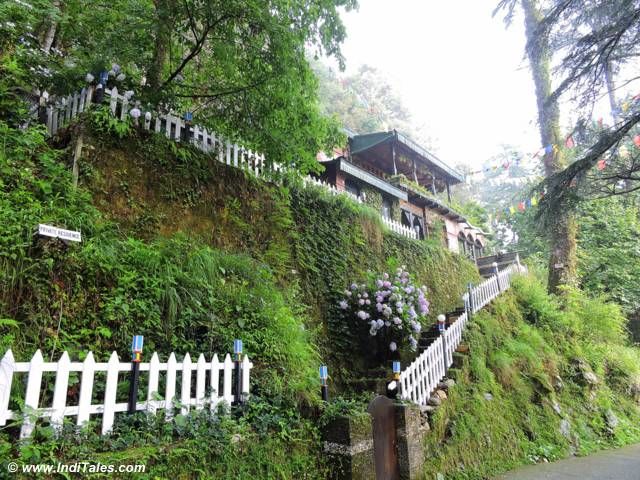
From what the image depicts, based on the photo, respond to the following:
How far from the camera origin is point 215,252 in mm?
5777

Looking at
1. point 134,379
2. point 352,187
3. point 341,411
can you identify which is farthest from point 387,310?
point 352,187

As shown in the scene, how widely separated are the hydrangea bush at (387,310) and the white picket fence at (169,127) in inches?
116

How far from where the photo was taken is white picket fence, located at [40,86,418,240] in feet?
19.8

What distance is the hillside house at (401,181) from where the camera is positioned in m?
15.1

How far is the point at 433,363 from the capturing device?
299 inches

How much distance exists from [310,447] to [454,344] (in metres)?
5.31

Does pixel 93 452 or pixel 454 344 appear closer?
pixel 93 452

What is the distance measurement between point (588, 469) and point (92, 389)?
26.6 ft

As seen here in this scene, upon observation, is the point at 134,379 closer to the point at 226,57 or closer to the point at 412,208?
the point at 226,57

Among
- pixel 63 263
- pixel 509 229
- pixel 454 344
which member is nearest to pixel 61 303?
pixel 63 263

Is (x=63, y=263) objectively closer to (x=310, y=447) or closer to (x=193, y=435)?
(x=193, y=435)

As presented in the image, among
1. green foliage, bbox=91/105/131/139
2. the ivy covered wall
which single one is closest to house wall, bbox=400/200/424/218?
the ivy covered wall

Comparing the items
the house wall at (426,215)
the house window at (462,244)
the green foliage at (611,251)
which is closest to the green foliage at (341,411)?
the house wall at (426,215)

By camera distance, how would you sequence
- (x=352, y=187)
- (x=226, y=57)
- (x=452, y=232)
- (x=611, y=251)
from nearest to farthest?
(x=226, y=57) → (x=352, y=187) → (x=611, y=251) → (x=452, y=232)
